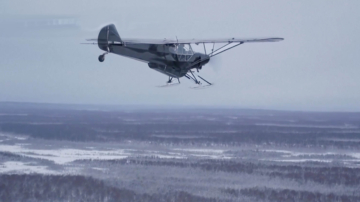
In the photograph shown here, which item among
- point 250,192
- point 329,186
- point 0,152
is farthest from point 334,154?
point 0,152

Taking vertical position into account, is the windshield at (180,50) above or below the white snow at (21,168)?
above

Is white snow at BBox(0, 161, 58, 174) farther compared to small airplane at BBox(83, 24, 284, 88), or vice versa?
white snow at BBox(0, 161, 58, 174)

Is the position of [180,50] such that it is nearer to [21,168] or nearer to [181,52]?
[181,52]

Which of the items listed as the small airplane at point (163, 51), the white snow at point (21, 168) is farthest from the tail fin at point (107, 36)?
the white snow at point (21, 168)

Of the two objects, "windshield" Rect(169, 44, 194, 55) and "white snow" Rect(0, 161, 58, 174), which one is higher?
"windshield" Rect(169, 44, 194, 55)

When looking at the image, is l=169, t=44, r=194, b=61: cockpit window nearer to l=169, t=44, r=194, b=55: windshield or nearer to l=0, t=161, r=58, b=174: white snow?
l=169, t=44, r=194, b=55: windshield

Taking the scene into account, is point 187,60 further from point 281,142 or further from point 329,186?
point 281,142

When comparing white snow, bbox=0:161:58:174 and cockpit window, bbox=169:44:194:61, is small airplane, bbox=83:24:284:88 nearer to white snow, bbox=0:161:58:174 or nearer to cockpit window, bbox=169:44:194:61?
cockpit window, bbox=169:44:194:61

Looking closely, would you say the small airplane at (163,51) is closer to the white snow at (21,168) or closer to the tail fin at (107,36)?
the tail fin at (107,36)

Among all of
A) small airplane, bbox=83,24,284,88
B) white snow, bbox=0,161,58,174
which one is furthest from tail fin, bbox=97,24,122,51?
white snow, bbox=0,161,58,174
